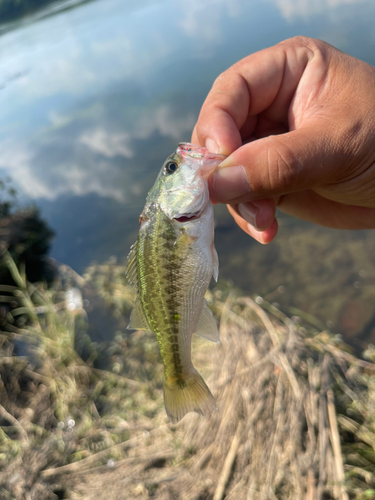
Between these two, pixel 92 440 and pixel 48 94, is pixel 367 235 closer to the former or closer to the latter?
pixel 92 440

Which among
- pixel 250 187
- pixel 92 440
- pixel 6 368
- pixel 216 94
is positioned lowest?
pixel 92 440

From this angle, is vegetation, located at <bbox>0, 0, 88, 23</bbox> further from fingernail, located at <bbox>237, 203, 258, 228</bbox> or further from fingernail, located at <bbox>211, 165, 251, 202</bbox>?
fingernail, located at <bbox>211, 165, 251, 202</bbox>

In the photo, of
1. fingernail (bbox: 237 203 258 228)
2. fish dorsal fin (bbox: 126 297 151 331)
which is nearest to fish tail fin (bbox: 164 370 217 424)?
fish dorsal fin (bbox: 126 297 151 331)

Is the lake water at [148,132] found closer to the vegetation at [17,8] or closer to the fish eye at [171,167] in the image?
the fish eye at [171,167]

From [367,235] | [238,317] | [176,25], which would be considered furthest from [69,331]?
[176,25]

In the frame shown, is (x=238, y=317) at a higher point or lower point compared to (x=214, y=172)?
lower

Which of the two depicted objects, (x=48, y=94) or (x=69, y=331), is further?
(x=48, y=94)

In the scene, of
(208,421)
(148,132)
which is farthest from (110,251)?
(148,132)
